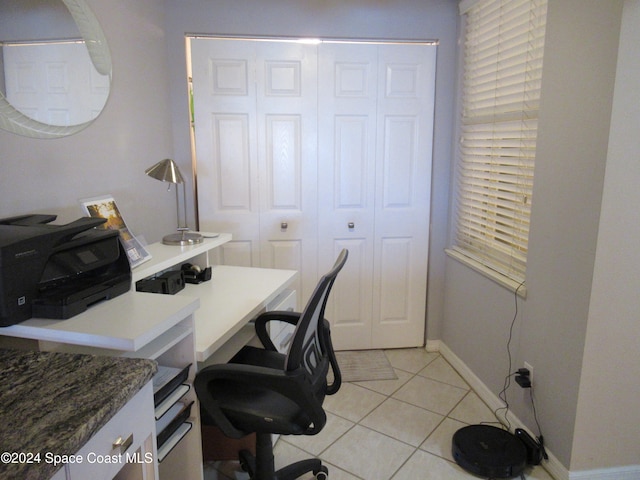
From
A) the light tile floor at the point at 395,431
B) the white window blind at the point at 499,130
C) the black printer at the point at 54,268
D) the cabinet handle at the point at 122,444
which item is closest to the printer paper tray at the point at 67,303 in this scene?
the black printer at the point at 54,268

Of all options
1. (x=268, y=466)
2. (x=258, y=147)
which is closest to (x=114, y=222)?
(x=268, y=466)

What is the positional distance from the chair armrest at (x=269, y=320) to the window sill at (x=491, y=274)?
3.45 ft

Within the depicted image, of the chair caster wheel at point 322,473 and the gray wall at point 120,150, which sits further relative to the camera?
the chair caster wheel at point 322,473

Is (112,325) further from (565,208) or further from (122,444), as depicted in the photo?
(565,208)

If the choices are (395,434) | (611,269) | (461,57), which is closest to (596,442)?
(611,269)

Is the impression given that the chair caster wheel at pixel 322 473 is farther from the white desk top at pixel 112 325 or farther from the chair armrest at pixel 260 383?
the white desk top at pixel 112 325

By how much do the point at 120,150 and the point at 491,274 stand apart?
6.48 feet

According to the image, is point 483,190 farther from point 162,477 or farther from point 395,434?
point 162,477

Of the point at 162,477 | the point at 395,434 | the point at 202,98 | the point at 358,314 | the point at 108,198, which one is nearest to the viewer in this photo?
the point at 162,477

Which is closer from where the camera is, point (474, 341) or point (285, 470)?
point (285, 470)

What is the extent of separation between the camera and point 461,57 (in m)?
2.71

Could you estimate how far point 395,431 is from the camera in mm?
2195

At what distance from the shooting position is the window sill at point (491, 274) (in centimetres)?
205

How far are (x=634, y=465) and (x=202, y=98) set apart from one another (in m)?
2.84
